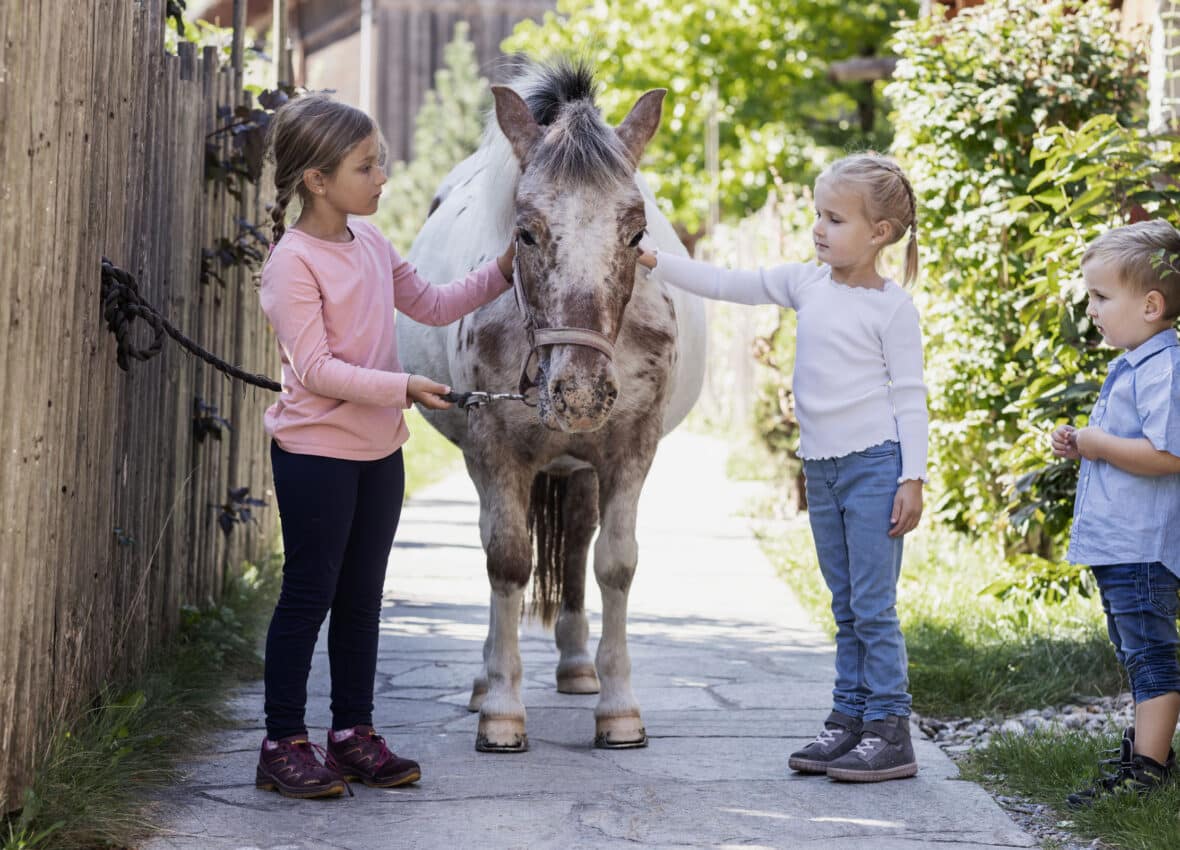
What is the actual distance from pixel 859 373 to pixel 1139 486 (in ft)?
2.63

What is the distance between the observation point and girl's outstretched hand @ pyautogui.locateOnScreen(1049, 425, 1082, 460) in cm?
371

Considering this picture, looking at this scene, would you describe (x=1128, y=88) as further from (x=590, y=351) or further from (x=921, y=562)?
(x=590, y=351)

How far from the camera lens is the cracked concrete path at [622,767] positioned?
3396 millimetres

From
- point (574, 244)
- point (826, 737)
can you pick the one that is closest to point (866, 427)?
point (826, 737)

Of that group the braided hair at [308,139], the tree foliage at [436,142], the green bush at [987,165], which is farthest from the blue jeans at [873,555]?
the tree foliage at [436,142]

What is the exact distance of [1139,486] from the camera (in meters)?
3.62

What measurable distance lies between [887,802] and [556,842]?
0.92 meters

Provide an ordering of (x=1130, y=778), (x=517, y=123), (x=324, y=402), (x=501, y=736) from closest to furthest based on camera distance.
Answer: (x=1130, y=778) → (x=324, y=402) → (x=517, y=123) → (x=501, y=736)

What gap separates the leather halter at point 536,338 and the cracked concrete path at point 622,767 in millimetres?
1084

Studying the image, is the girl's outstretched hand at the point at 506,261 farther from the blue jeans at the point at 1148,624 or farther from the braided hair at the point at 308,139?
the blue jeans at the point at 1148,624

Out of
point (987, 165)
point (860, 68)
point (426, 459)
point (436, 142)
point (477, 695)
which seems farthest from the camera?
point (436, 142)

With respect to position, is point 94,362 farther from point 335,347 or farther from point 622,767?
point 622,767

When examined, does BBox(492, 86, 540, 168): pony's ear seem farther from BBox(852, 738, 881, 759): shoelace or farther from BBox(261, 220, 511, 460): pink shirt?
BBox(852, 738, 881, 759): shoelace

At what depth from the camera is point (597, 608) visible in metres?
6.88
